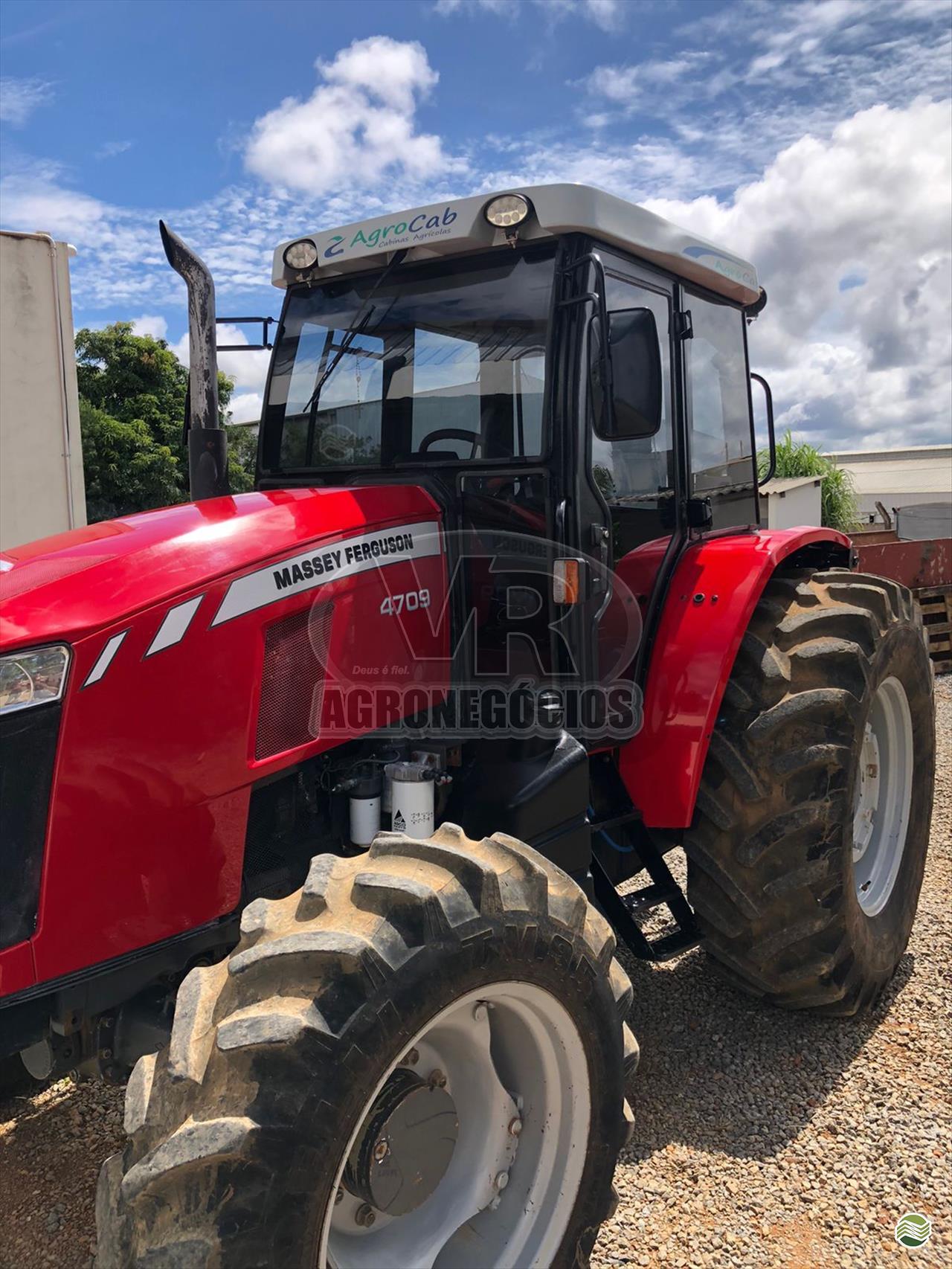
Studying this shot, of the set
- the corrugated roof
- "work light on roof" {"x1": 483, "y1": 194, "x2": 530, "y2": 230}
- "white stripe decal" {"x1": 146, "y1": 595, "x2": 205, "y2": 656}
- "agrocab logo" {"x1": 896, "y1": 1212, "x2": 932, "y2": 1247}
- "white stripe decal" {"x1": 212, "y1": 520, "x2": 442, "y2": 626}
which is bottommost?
"agrocab logo" {"x1": 896, "y1": 1212, "x2": 932, "y2": 1247}

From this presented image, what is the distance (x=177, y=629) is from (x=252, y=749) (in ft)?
1.07

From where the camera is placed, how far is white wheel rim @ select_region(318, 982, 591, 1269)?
6.81 ft

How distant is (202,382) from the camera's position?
2912 mm

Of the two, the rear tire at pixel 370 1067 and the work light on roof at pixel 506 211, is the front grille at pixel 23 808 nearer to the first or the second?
the rear tire at pixel 370 1067

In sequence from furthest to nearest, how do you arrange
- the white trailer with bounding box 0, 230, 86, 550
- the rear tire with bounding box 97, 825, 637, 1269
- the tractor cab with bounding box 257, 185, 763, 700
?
the white trailer with bounding box 0, 230, 86, 550, the tractor cab with bounding box 257, 185, 763, 700, the rear tire with bounding box 97, 825, 637, 1269

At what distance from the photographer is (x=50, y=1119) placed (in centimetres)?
294

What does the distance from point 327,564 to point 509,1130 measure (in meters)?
1.34

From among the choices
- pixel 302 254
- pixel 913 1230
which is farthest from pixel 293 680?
pixel 913 1230

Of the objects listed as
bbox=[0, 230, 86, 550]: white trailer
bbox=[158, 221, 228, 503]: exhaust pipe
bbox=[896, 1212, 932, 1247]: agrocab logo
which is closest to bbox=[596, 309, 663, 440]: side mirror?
bbox=[158, 221, 228, 503]: exhaust pipe

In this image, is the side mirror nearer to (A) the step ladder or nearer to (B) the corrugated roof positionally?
(A) the step ladder

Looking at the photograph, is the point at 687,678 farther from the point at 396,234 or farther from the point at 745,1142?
the point at 396,234

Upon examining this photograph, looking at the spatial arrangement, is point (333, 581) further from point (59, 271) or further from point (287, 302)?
point (59, 271)

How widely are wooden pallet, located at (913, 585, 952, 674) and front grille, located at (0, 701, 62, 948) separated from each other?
9368 millimetres

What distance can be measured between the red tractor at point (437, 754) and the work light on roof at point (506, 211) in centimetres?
1
